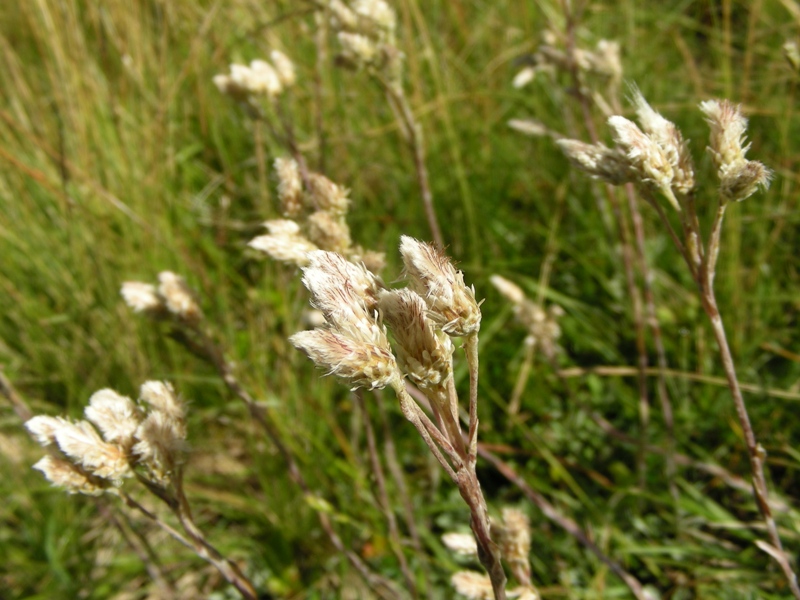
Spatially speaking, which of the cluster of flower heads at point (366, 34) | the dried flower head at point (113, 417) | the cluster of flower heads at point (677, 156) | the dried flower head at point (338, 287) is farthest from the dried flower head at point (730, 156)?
the dried flower head at point (113, 417)

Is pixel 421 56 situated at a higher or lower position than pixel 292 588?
higher

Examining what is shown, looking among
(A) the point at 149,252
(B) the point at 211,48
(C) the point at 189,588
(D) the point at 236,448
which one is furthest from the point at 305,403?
(B) the point at 211,48

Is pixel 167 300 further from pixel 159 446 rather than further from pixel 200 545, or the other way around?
pixel 200 545

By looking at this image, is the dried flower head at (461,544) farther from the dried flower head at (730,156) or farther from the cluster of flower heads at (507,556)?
the dried flower head at (730,156)

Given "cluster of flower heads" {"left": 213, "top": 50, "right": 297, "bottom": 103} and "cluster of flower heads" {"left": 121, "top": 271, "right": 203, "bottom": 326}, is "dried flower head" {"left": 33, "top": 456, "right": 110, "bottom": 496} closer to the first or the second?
"cluster of flower heads" {"left": 121, "top": 271, "right": 203, "bottom": 326}

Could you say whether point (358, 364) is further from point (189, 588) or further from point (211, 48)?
point (211, 48)

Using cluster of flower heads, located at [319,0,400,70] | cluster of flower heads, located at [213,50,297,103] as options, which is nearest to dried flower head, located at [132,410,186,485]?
cluster of flower heads, located at [213,50,297,103]

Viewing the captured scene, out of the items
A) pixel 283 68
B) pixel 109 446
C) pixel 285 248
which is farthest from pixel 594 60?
pixel 109 446
